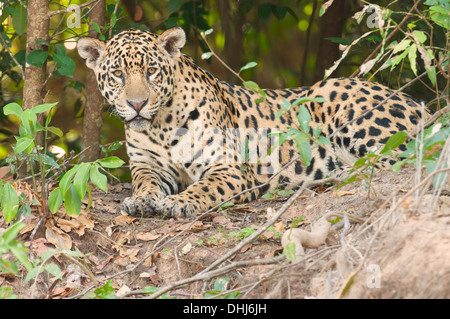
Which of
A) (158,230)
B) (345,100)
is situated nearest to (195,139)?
(158,230)

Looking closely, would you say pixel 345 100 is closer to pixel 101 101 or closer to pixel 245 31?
pixel 101 101

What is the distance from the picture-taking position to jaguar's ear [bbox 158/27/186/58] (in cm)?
664

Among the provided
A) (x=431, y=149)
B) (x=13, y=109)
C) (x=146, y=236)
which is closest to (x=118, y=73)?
(x=13, y=109)

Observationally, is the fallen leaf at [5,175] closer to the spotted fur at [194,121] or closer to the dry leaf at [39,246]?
the spotted fur at [194,121]

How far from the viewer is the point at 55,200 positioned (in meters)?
4.82

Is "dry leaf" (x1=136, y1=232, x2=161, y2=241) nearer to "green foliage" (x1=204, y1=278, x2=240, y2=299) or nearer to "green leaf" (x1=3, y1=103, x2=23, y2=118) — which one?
"green foliage" (x1=204, y1=278, x2=240, y2=299)

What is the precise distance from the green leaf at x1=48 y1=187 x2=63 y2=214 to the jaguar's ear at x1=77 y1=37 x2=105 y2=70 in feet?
7.60

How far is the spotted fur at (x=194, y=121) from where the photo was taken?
20.5 feet

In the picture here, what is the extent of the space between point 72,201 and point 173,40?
267cm

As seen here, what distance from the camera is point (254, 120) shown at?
289 inches

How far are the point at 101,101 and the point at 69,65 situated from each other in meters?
1.40

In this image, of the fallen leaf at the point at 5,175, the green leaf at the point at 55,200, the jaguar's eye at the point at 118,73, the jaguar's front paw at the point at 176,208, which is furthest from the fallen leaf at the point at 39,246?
the jaguar's eye at the point at 118,73

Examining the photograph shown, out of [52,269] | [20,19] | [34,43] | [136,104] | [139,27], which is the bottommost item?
[52,269]

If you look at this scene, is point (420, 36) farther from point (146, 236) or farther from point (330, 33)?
point (330, 33)
